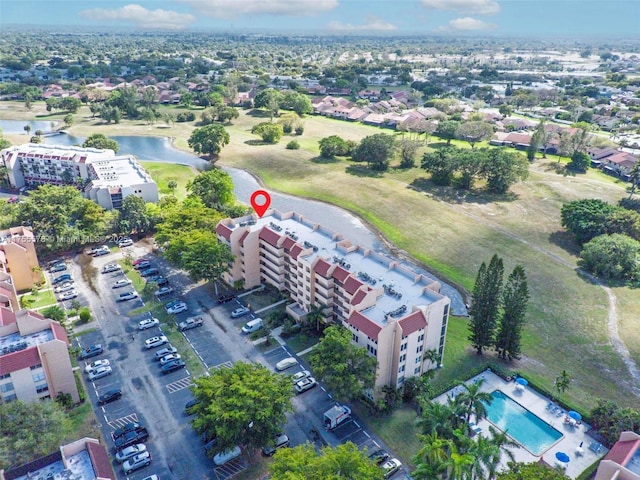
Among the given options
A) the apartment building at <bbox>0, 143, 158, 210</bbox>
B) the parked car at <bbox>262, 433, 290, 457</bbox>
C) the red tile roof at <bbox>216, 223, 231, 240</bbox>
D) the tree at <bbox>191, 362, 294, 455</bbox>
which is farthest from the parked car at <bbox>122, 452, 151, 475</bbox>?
the apartment building at <bbox>0, 143, 158, 210</bbox>

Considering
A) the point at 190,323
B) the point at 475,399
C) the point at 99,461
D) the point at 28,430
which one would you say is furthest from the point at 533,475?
the point at 190,323

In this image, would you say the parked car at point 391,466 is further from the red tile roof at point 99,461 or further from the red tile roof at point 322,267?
the red tile roof at point 99,461

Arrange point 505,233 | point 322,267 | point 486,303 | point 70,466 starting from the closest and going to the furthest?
point 70,466, point 486,303, point 322,267, point 505,233

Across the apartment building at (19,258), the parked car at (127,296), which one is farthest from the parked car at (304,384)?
the apartment building at (19,258)

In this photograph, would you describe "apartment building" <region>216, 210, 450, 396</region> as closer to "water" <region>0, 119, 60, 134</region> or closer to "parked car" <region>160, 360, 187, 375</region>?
"parked car" <region>160, 360, 187, 375</region>

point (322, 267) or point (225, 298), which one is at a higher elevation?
point (322, 267)

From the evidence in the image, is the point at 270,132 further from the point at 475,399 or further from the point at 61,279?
the point at 475,399

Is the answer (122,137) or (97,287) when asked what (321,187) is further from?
(122,137)
